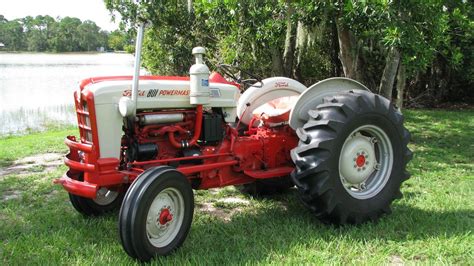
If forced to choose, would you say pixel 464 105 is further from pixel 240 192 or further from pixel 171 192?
pixel 171 192

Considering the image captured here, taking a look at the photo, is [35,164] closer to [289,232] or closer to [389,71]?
[289,232]

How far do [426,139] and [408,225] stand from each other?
5.41m

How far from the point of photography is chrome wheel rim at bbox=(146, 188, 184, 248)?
3.36 metres

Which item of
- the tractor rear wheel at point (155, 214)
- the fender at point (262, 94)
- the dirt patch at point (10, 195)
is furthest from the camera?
the dirt patch at point (10, 195)

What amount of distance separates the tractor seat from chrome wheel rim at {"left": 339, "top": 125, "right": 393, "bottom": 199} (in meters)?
0.69

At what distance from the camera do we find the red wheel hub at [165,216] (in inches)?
133

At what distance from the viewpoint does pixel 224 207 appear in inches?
185

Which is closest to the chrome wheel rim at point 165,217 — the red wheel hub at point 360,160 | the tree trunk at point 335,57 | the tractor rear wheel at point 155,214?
the tractor rear wheel at point 155,214

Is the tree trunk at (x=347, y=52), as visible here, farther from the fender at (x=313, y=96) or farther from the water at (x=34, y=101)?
the water at (x=34, y=101)

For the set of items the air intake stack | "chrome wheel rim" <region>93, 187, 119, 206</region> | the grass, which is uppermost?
the air intake stack

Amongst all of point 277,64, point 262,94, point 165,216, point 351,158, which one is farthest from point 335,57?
point 165,216

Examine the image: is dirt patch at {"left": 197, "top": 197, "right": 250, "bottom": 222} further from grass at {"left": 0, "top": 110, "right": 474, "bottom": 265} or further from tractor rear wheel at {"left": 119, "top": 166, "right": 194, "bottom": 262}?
tractor rear wheel at {"left": 119, "top": 166, "right": 194, "bottom": 262}

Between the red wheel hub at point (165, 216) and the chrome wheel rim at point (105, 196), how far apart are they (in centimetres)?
107

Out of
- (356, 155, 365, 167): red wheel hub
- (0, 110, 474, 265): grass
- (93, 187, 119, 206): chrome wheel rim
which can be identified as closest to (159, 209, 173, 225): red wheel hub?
(0, 110, 474, 265): grass
